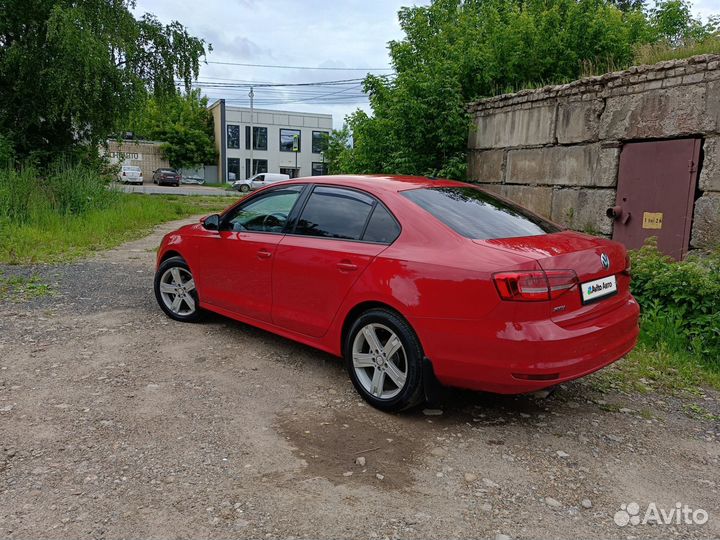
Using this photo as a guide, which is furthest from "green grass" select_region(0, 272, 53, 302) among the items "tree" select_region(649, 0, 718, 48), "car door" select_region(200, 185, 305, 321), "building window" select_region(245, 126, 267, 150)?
"building window" select_region(245, 126, 267, 150)

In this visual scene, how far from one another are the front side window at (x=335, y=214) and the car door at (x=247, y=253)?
24cm

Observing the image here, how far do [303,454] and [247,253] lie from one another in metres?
2.07

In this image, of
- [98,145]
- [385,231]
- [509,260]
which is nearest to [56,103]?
[98,145]

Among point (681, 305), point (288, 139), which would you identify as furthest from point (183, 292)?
point (288, 139)

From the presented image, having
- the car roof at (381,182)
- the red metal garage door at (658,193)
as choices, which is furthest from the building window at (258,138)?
the car roof at (381,182)

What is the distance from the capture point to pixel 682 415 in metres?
3.76

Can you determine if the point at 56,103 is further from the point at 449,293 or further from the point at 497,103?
the point at 449,293

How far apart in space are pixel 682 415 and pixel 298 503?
2731 millimetres

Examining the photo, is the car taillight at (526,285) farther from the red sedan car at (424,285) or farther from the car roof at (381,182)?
the car roof at (381,182)

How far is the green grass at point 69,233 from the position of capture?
9.30 metres

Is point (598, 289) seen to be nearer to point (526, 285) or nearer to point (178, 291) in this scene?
point (526, 285)

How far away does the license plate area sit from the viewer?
3.31m

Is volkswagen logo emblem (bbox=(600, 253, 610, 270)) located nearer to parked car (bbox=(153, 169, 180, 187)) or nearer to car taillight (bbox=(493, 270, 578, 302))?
car taillight (bbox=(493, 270, 578, 302))

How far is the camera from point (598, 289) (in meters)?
3.43
